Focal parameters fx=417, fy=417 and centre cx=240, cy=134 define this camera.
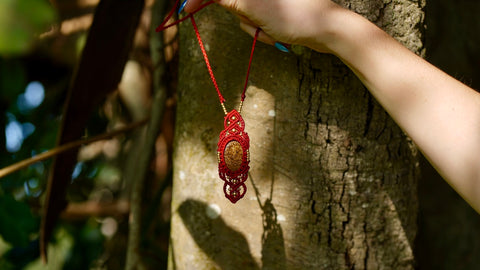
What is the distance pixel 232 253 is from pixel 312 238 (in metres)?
0.14

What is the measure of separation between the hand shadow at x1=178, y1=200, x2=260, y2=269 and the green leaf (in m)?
0.51

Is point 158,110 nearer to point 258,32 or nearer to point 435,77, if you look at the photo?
point 258,32

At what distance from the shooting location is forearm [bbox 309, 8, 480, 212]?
20.4 inches

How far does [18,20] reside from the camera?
2.14 ft

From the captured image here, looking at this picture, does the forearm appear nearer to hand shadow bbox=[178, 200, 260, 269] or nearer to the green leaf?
hand shadow bbox=[178, 200, 260, 269]

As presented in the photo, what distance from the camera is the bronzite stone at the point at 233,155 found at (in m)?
0.60

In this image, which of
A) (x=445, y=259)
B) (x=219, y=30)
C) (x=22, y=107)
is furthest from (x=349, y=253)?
(x=22, y=107)

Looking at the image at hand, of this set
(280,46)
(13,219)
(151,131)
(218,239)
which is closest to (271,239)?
(218,239)

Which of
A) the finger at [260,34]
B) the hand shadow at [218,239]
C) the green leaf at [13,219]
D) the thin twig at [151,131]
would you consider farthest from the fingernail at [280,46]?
the green leaf at [13,219]

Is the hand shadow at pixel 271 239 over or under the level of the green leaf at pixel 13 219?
under

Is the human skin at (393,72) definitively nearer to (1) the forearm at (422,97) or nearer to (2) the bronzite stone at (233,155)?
(1) the forearm at (422,97)

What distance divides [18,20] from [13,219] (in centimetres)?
57

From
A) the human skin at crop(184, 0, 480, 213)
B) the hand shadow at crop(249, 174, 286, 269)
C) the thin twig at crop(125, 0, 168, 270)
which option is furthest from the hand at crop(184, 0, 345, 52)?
the thin twig at crop(125, 0, 168, 270)

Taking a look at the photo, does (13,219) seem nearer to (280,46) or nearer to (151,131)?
(151,131)
